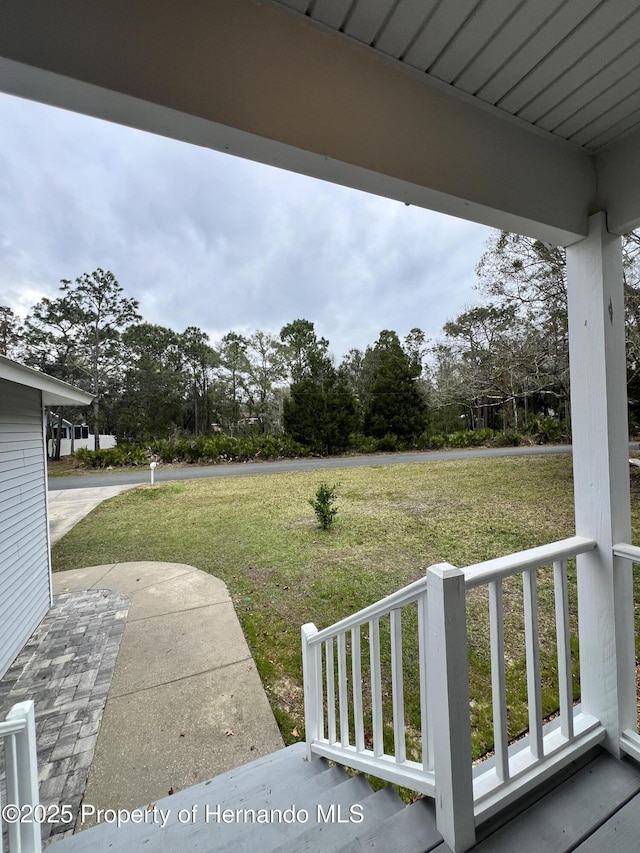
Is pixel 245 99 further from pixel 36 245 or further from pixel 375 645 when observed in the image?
pixel 36 245

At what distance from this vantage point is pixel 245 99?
2.67 feet

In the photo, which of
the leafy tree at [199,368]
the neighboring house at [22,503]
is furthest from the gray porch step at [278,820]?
the leafy tree at [199,368]

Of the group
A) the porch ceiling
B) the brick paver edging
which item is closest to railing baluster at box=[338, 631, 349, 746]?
the brick paver edging

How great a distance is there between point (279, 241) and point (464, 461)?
8.09m

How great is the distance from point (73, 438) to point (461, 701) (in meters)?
17.6

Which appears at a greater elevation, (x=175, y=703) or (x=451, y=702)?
(x=451, y=702)

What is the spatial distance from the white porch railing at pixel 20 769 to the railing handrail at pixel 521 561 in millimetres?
1226

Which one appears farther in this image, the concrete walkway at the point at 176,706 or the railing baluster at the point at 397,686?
the concrete walkway at the point at 176,706

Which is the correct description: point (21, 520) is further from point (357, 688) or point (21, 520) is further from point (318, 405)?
point (318, 405)

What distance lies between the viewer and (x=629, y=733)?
121cm

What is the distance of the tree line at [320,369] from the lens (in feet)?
22.6

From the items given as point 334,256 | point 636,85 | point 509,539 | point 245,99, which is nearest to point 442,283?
point 334,256

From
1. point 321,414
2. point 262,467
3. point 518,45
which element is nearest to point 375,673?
point 518,45

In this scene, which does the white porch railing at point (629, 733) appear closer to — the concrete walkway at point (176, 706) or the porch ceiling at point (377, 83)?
the porch ceiling at point (377, 83)
